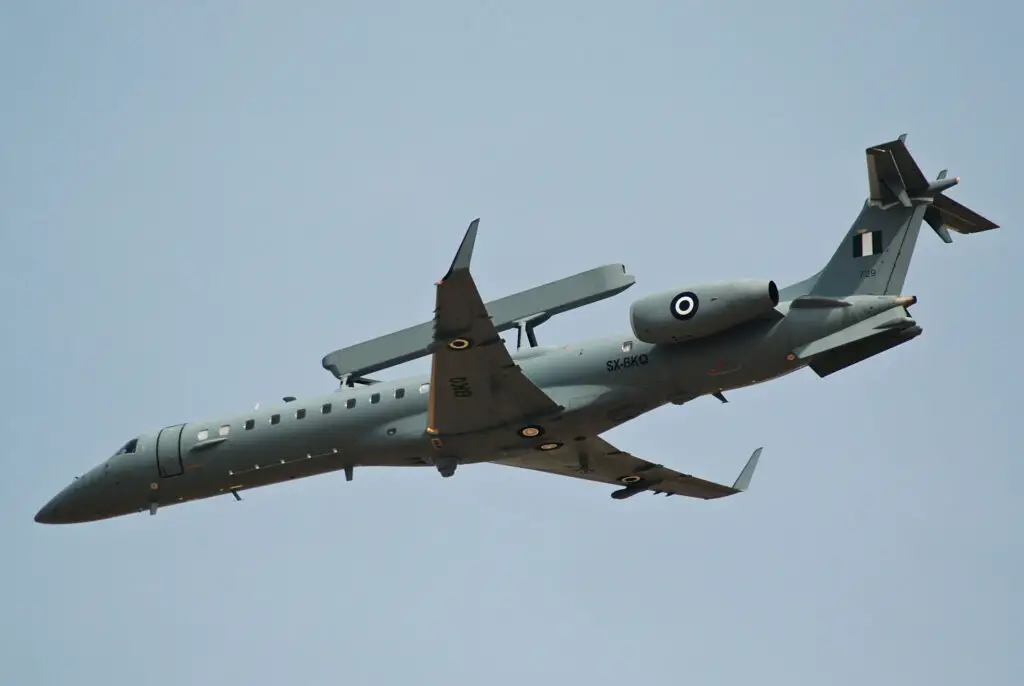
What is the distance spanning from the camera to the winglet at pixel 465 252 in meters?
34.9

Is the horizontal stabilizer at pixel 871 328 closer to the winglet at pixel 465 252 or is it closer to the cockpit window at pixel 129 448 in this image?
the winglet at pixel 465 252

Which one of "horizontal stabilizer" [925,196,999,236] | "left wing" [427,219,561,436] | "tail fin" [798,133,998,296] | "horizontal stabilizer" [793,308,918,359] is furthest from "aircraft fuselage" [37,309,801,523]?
"horizontal stabilizer" [925,196,999,236]

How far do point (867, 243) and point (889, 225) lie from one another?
0.62 metres

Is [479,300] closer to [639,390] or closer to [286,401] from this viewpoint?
[639,390]

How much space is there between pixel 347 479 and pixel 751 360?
1080 centimetres

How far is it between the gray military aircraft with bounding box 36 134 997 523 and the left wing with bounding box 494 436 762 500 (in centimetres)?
11

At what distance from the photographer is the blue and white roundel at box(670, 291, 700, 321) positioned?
37.5m

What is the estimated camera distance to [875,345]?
124 feet

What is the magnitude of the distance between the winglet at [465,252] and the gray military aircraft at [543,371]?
0.09 feet

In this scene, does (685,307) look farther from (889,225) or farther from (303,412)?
(303,412)

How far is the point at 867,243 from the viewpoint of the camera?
38.3 metres

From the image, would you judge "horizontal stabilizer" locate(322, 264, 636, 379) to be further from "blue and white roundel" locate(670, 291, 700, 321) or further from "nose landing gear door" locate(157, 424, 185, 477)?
"nose landing gear door" locate(157, 424, 185, 477)

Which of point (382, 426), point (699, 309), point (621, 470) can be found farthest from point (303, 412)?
point (699, 309)

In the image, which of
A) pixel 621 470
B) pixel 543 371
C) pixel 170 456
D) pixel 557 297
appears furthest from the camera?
Answer: pixel 621 470
